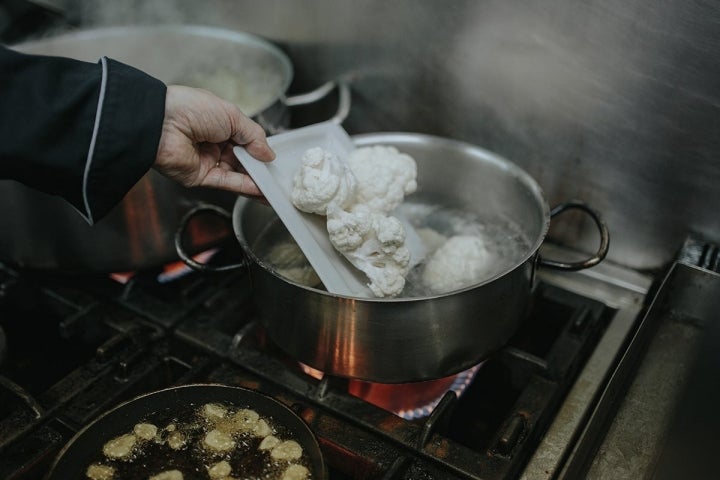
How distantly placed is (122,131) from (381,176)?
1.68ft

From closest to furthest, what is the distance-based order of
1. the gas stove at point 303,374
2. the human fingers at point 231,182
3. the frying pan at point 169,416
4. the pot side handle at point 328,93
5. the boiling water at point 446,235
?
the frying pan at point 169,416 → the gas stove at point 303,374 → the human fingers at point 231,182 → the boiling water at point 446,235 → the pot side handle at point 328,93

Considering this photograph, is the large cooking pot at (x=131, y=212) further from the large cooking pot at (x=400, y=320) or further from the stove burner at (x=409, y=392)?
the stove burner at (x=409, y=392)

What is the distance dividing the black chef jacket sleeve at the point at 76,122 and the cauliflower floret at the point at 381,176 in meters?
0.41

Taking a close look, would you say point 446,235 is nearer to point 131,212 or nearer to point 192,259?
point 192,259

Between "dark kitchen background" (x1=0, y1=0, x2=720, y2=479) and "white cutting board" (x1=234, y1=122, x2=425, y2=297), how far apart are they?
24cm

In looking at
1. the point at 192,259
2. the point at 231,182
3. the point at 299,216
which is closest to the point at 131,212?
the point at 192,259

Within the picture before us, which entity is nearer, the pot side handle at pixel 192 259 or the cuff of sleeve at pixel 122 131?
the cuff of sleeve at pixel 122 131

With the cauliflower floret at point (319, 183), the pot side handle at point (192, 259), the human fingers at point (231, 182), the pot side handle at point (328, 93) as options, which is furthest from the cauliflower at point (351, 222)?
the pot side handle at point (328, 93)

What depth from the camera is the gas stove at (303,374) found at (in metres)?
1.17

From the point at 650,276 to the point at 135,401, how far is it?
123 cm

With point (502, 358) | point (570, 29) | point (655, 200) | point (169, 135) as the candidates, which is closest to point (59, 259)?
point (169, 135)

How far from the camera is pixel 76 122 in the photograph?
1102mm

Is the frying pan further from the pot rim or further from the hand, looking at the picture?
the hand

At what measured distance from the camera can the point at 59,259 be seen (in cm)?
156
